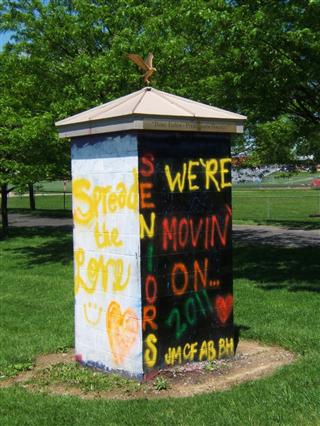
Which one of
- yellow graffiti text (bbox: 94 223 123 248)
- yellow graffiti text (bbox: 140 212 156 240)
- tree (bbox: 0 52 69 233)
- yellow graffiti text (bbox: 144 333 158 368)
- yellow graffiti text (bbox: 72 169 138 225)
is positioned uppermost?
tree (bbox: 0 52 69 233)

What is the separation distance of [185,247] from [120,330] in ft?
3.05

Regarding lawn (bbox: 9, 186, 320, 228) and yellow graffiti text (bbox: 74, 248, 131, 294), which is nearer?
yellow graffiti text (bbox: 74, 248, 131, 294)

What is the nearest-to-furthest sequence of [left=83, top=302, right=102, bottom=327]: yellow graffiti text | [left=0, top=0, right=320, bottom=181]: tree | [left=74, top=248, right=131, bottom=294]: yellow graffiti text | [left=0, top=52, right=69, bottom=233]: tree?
[left=74, top=248, right=131, bottom=294]: yellow graffiti text
[left=83, top=302, right=102, bottom=327]: yellow graffiti text
[left=0, top=0, right=320, bottom=181]: tree
[left=0, top=52, right=69, bottom=233]: tree

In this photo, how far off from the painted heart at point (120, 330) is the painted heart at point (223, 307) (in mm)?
952

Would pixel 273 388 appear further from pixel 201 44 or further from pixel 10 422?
pixel 201 44

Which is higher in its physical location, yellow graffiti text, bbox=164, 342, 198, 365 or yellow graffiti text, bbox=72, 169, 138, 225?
yellow graffiti text, bbox=72, 169, 138, 225

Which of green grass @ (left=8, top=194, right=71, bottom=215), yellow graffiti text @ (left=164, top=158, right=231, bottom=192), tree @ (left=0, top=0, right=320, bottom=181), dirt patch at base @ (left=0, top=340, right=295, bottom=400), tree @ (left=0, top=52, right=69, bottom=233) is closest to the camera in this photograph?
dirt patch at base @ (left=0, top=340, right=295, bottom=400)

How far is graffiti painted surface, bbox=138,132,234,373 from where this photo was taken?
5293mm

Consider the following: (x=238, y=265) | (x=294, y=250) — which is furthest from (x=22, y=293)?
(x=294, y=250)

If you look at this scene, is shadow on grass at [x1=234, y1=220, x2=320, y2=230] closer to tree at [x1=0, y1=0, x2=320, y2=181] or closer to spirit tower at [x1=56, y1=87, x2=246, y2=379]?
tree at [x1=0, y1=0, x2=320, y2=181]

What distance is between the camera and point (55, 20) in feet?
42.3

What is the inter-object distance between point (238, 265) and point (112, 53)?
4724 mm

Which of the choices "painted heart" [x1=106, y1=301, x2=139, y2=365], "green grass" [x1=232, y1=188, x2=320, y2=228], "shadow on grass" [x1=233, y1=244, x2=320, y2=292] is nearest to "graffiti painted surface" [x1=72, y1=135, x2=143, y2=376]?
"painted heart" [x1=106, y1=301, x2=139, y2=365]

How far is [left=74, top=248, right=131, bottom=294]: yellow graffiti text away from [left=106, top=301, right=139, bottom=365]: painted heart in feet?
0.66
